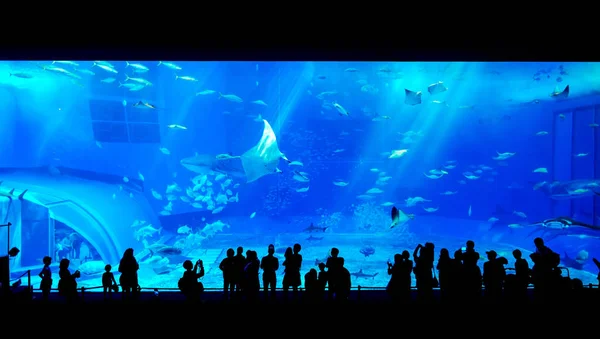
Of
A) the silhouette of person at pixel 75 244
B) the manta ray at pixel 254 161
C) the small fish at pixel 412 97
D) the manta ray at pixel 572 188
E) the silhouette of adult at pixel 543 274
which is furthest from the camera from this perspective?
the silhouette of person at pixel 75 244

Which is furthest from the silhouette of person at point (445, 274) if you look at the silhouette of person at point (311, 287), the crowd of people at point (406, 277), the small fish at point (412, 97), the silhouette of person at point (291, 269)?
the small fish at point (412, 97)

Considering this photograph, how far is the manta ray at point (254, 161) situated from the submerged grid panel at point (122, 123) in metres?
3.88

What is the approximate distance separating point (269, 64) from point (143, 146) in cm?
924

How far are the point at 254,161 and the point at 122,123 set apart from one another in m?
8.49

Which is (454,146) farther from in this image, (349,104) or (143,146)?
(143,146)

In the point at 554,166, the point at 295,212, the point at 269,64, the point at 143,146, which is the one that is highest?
the point at 269,64

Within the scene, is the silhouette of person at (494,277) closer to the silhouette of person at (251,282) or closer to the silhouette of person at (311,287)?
the silhouette of person at (311,287)

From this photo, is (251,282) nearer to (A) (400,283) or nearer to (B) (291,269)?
(B) (291,269)

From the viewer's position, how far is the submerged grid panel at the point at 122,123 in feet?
55.2

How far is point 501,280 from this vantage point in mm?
4047

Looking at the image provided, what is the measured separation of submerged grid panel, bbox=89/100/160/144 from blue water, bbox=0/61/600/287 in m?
0.06

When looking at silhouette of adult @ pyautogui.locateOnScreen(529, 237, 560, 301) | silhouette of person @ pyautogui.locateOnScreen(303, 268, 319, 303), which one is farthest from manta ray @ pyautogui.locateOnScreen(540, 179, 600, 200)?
silhouette of person @ pyautogui.locateOnScreen(303, 268, 319, 303)

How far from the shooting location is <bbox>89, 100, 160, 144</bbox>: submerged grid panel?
55.2 feet
